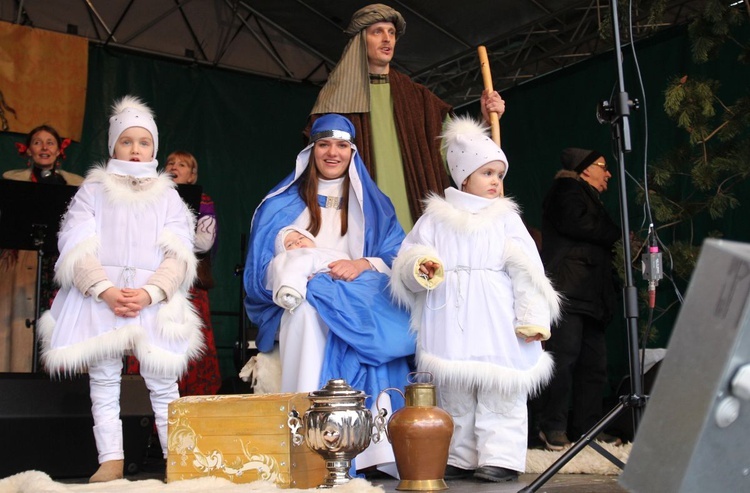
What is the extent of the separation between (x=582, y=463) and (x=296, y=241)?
1.52 metres

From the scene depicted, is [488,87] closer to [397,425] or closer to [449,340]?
[449,340]

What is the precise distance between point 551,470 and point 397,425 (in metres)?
0.57

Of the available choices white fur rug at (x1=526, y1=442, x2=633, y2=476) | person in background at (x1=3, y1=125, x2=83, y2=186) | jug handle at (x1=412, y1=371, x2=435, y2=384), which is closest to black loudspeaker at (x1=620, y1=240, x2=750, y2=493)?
jug handle at (x1=412, y1=371, x2=435, y2=384)

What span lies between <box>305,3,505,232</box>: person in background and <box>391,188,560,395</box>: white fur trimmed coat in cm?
74

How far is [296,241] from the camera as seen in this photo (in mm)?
3758

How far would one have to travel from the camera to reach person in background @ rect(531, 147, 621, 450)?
492 centimetres

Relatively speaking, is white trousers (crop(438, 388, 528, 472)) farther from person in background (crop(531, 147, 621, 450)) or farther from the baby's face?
person in background (crop(531, 147, 621, 450))

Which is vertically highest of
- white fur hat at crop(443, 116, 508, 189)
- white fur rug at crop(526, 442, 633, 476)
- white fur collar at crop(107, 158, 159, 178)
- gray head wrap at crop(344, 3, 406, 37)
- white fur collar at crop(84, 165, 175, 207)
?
gray head wrap at crop(344, 3, 406, 37)

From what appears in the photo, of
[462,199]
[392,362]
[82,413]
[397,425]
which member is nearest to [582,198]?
[462,199]

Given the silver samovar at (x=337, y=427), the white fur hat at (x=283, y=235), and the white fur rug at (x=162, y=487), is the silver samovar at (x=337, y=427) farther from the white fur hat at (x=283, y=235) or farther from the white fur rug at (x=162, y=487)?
the white fur hat at (x=283, y=235)

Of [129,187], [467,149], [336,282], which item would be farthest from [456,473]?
[129,187]

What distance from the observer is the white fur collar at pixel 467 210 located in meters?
3.45

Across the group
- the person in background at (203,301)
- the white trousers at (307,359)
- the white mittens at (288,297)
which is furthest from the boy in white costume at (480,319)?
the person in background at (203,301)

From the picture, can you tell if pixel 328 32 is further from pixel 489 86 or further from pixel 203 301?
pixel 489 86
